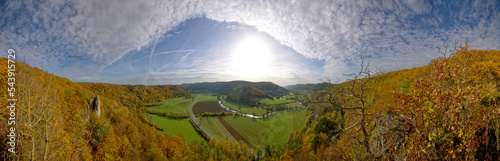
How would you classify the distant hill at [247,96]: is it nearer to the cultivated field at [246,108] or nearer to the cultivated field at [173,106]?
the cultivated field at [246,108]

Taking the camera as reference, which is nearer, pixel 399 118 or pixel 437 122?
pixel 437 122

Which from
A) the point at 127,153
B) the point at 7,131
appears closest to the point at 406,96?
the point at 7,131

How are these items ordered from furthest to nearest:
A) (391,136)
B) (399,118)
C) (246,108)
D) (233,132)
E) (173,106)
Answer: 1. (246,108)
2. (173,106)
3. (233,132)
4. (399,118)
5. (391,136)

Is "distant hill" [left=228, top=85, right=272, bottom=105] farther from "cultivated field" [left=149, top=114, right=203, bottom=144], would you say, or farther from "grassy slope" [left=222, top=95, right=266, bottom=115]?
"cultivated field" [left=149, top=114, right=203, bottom=144]

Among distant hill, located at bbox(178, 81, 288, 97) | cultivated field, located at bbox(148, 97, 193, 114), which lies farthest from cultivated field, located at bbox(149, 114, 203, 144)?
distant hill, located at bbox(178, 81, 288, 97)

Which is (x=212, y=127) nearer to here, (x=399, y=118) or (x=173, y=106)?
(x=173, y=106)

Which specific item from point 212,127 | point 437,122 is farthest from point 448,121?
point 212,127
